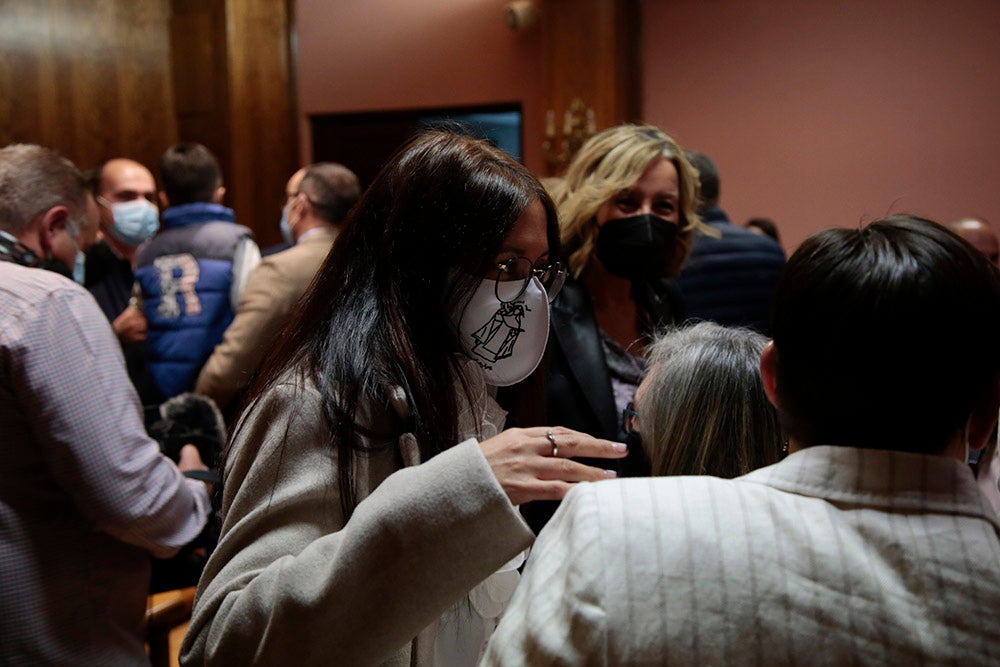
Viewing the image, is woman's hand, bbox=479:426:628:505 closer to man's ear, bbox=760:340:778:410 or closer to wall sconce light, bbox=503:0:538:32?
man's ear, bbox=760:340:778:410

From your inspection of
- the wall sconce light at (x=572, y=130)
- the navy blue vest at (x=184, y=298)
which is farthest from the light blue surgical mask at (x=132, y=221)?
the wall sconce light at (x=572, y=130)

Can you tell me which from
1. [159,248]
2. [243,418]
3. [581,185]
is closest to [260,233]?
[159,248]

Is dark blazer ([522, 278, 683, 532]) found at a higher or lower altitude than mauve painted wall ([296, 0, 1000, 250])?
lower

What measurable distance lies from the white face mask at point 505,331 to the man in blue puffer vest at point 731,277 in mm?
1522

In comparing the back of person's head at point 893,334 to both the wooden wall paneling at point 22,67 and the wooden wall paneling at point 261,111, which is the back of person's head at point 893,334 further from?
the wooden wall paneling at point 261,111

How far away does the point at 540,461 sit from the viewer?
104 centimetres

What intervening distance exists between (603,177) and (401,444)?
1377 millimetres

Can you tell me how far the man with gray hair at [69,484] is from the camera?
1.86 metres

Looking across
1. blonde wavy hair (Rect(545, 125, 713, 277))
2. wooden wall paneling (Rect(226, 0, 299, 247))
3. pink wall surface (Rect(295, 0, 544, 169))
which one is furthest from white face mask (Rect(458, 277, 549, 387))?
pink wall surface (Rect(295, 0, 544, 169))

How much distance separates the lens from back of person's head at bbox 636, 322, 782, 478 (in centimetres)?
143

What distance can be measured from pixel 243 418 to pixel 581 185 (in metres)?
Answer: 1.43

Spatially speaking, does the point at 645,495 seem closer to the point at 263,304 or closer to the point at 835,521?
the point at 835,521

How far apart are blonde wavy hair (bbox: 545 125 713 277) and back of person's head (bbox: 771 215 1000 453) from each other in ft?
4.66

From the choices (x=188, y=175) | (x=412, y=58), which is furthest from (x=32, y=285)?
(x=412, y=58)
